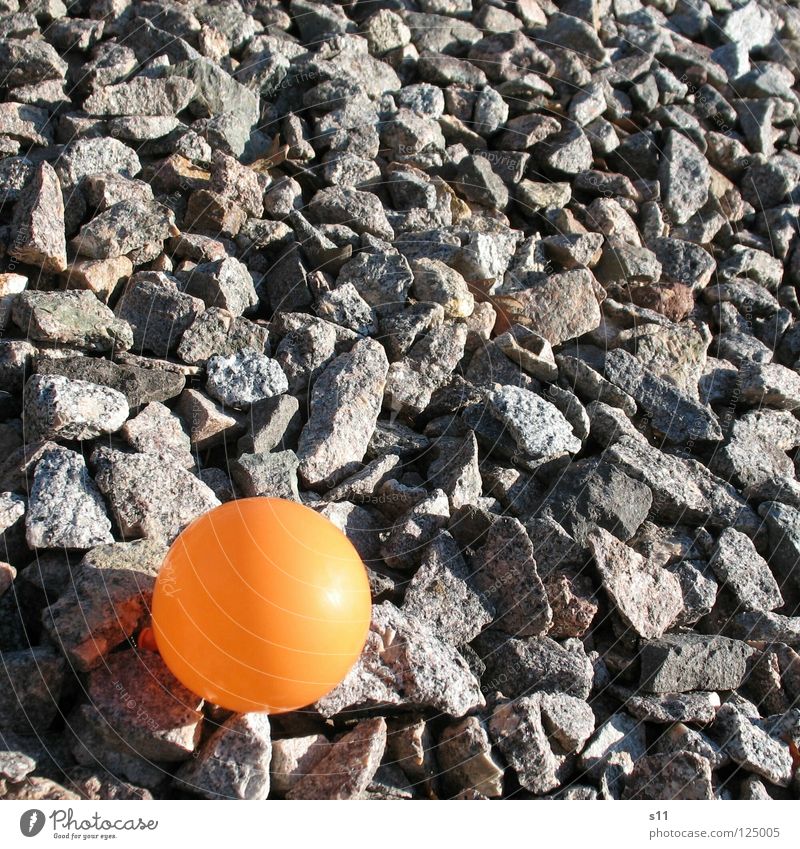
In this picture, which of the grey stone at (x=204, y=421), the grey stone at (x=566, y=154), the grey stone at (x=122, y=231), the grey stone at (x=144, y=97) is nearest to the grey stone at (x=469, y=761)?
the grey stone at (x=204, y=421)

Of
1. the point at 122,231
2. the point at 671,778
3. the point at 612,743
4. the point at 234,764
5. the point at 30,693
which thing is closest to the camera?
the point at 234,764

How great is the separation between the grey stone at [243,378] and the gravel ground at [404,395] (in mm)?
27

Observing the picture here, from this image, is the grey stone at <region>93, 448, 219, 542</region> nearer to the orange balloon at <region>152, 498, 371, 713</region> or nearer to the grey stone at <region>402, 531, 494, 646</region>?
the orange balloon at <region>152, 498, 371, 713</region>

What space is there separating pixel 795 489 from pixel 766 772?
2784 millimetres

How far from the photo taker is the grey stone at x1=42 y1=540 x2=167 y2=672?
5.57 meters

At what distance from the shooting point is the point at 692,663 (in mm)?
6723

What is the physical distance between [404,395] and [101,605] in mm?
3044

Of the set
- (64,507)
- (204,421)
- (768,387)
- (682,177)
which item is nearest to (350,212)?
(204,421)

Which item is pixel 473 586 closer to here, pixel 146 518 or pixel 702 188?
pixel 146 518

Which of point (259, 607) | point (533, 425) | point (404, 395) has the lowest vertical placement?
point (404, 395)

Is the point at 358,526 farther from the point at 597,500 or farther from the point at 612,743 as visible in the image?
the point at 612,743

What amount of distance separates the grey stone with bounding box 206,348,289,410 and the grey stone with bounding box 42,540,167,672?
5.29ft

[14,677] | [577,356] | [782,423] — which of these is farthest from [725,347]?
[14,677]

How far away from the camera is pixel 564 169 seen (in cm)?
1038
